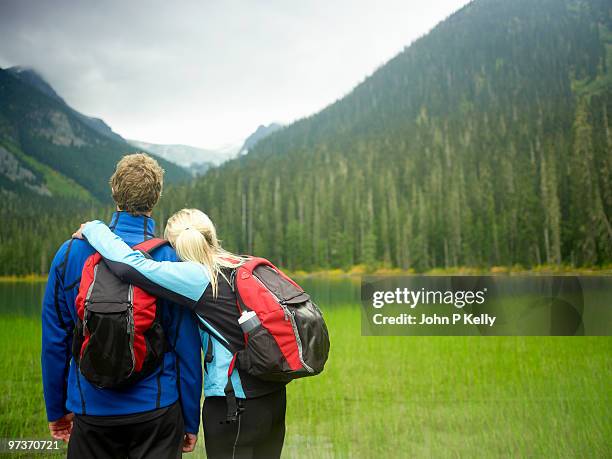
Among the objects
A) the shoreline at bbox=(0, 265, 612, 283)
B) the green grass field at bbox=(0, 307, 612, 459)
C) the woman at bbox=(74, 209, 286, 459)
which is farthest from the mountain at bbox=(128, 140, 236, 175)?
the woman at bbox=(74, 209, 286, 459)

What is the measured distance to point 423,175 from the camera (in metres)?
46.1

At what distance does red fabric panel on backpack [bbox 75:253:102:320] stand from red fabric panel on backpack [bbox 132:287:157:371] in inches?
7.1

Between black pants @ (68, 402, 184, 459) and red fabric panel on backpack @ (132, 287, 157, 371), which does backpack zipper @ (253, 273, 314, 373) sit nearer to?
red fabric panel on backpack @ (132, 287, 157, 371)

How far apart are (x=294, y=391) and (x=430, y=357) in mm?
2928

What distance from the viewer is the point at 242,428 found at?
6.42ft

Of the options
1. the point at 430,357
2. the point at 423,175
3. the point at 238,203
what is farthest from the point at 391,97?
the point at 430,357

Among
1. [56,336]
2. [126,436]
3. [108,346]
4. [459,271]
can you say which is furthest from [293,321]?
[459,271]

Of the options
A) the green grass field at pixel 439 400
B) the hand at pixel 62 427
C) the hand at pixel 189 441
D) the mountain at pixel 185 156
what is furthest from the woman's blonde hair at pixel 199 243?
the mountain at pixel 185 156

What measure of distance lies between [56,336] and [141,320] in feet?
1.55

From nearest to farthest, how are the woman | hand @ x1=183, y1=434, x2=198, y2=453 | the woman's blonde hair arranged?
the woman → the woman's blonde hair → hand @ x1=183, y1=434, x2=198, y2=453

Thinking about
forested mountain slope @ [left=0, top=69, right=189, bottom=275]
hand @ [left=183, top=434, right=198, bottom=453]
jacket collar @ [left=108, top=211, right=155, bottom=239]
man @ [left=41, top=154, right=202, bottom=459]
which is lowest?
hand @ [left=183, top=434, right=198, bottom=453]

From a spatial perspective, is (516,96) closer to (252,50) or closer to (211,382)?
(252,50)

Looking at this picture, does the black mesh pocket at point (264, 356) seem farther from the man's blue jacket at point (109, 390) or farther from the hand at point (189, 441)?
the hand at point (189, 441)

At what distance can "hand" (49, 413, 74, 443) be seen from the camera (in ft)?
6.56
